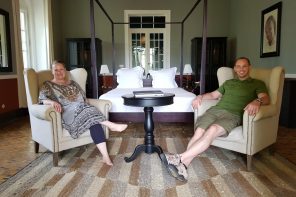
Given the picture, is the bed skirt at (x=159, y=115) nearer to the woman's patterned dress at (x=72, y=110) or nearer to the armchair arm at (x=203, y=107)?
the armchair arm at (x=203, y=107)

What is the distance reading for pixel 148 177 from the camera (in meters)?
2.33

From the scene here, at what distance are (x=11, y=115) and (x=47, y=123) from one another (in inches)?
111

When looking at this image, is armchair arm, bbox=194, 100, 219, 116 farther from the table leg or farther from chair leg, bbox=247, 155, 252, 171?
chair leg, bbox=247, 155, 252, 171

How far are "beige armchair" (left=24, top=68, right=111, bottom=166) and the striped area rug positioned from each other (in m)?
0.20

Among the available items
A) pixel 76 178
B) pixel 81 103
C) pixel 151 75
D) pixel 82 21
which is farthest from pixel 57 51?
pixel 76 178

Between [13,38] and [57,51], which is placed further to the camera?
[57,51]

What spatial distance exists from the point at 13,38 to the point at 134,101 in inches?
141

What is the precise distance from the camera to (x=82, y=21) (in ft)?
24.3

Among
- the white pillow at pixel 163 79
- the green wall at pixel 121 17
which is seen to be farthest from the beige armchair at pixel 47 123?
the green wall at pixel 121 17

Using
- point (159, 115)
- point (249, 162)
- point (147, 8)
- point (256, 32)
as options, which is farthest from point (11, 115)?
point (256, 32)

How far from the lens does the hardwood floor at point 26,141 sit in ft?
8.93

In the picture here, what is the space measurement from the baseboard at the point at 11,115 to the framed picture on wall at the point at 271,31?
5122 millimetres

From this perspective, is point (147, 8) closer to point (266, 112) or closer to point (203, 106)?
point (203, 106)

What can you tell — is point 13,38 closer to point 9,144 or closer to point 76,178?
point 9,144
